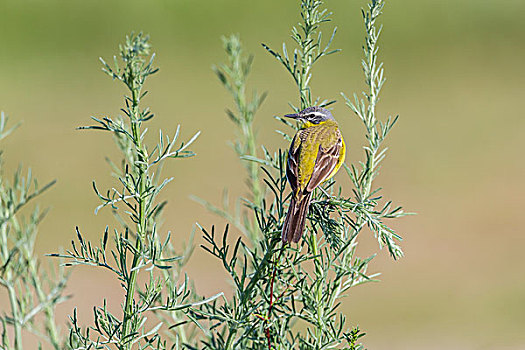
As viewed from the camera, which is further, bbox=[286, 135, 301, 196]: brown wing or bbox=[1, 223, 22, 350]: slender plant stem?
bbox=[286, 135, 301, 196]: brown wing

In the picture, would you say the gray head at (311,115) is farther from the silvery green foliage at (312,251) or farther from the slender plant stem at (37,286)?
the slender plant stem at (37,286)

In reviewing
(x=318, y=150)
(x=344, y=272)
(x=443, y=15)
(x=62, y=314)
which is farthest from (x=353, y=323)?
(x=443, y=15)

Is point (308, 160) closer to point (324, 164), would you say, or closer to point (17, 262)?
point (324, 164)

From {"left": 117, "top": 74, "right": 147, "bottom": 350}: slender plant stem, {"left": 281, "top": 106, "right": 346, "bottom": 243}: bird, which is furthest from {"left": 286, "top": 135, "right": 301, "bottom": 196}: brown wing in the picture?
{"left": 117, "top": 74, "right": 147, "bottom": 350}: slender plant stem

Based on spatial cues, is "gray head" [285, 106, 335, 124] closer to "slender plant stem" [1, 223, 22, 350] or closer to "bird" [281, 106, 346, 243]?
A: "bird" [281, 106, 346, 243]

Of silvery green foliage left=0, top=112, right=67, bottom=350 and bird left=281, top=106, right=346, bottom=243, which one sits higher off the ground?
bird left=281, top=106, right=346, bottom=243

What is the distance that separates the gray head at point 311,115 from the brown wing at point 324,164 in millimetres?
76

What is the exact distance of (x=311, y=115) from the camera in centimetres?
129

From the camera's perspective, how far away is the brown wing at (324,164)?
1.26 meters

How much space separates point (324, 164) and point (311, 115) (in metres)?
0.16

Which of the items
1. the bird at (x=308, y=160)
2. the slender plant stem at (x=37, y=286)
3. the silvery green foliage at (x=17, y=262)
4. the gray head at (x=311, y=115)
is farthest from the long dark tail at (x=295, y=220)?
the slender plant stem at (x=37, y=286)

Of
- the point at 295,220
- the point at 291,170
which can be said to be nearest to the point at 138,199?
Result: the point at 295,220

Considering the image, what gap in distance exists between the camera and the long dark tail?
0.95 meters

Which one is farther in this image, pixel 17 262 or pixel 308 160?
pixel 308 160
